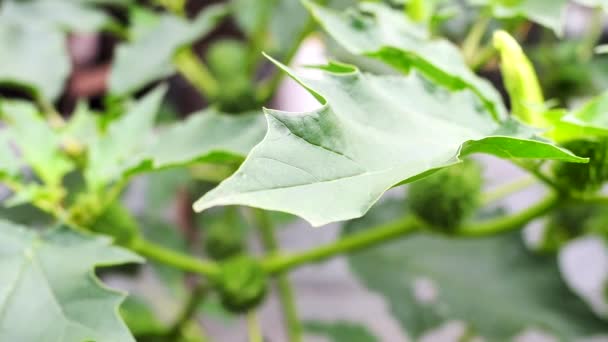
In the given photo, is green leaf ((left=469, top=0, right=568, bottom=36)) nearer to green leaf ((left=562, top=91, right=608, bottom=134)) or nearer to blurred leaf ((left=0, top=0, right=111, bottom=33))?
green leaf ((left=562, top=91, right=608, bottom=134))

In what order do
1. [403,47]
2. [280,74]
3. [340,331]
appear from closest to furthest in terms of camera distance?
[403,47] → [280,74] → [340,331]

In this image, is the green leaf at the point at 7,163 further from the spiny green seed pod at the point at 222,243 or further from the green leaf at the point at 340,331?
the green leaf at the point at 340,331

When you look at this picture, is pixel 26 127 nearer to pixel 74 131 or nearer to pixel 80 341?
pixel 74 131

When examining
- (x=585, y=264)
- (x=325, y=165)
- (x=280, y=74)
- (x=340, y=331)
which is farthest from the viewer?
(x=585, y=264)

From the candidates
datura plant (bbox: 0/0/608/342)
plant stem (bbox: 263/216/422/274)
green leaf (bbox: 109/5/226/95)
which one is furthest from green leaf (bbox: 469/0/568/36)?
green leaf (bbox: 109/5/226/95)

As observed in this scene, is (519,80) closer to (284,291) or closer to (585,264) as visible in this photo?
(284,291)

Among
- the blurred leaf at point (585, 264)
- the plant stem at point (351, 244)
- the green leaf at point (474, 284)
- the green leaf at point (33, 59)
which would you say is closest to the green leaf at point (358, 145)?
the plant stem at point (351, 244)

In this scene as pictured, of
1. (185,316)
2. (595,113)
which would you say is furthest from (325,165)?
(185,316)

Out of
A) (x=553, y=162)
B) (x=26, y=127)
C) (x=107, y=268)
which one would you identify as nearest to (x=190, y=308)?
(x=107, y=268)
